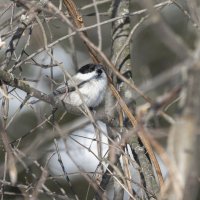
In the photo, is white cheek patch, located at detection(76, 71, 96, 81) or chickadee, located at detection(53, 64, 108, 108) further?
white cheek patch, located at detection(76, 71, 96, 81)

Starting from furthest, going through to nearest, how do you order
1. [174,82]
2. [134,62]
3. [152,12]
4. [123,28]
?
[134,62] < [123,28] < [174,82] < [152,12]

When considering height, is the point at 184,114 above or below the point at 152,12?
below

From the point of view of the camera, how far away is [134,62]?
6.36 meters

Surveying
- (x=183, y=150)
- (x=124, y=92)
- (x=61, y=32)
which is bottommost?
(x=183, y=150)

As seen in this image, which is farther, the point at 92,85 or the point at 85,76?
the point at 85,76

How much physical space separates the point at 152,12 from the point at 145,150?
5.44 feet

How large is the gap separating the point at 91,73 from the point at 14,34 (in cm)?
139

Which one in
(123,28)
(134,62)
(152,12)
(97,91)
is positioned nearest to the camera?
(152,12)

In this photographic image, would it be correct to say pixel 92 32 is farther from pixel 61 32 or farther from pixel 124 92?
pixel 124 92

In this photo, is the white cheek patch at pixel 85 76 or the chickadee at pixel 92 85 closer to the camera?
the chickadee at pixel 92 85

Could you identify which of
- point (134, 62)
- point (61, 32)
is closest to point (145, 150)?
point (61, 32)

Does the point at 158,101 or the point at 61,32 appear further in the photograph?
the point at 61,32

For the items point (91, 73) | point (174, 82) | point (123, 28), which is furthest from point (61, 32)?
point (174, 82)

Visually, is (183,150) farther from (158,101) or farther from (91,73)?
(91,73)
